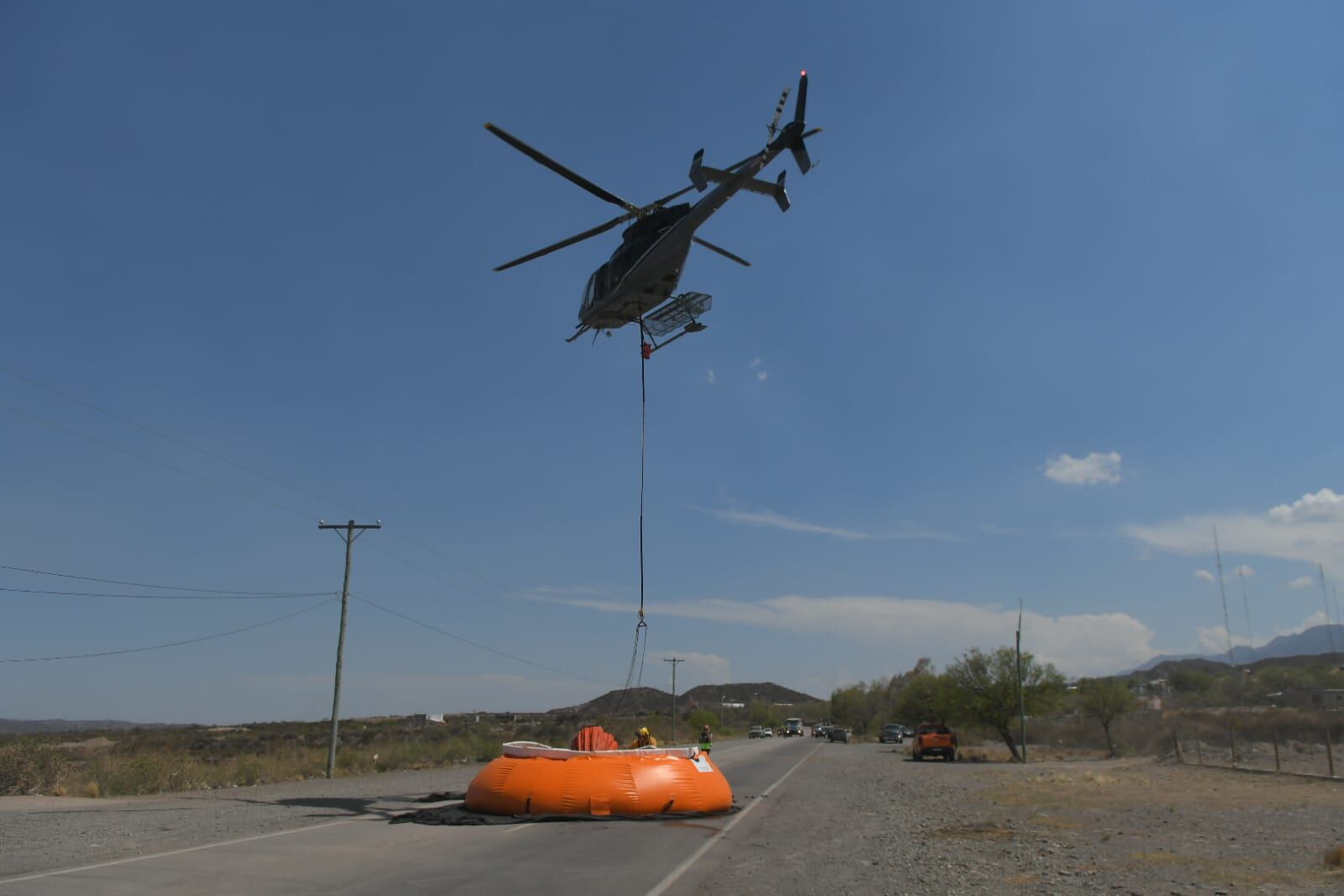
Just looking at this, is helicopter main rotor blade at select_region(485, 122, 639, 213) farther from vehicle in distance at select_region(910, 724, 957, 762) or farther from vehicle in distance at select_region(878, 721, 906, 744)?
vehicle in distance at select_region(878, 721, 906, 744)

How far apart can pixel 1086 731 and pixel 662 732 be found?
1549 inches

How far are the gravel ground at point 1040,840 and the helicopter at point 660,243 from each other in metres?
11.3

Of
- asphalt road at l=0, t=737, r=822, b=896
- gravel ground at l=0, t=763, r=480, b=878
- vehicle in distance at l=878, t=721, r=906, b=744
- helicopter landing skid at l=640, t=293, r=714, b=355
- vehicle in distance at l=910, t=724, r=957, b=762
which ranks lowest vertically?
vehicle in distance at l=878, t=721, r=906, b=744

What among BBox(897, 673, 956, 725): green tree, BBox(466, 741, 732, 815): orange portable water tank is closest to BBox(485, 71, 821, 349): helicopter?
BBox(466, 741, 732, 815): orange portable water tank

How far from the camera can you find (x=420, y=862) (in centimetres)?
1077

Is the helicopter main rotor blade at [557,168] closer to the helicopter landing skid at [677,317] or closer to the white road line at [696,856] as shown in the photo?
the helicopter landing skid at [677,317]

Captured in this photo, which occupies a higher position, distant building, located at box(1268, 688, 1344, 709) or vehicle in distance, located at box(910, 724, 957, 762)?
distant building, located at box(1268, 688, 1344, 709)

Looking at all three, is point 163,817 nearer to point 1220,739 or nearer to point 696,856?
point 696,856

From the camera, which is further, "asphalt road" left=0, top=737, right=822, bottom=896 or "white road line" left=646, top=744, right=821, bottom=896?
"white road line" left=646, top=744, right=821, bottom=896

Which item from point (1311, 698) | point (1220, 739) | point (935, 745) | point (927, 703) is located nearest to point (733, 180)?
point (935, 745)

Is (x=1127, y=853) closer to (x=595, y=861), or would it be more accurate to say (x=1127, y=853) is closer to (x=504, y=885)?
(x=595, y=861)

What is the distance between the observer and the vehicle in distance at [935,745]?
47.4 metres

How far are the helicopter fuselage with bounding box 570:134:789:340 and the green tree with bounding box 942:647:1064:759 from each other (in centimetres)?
4091

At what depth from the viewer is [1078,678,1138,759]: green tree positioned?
56.8 metres
